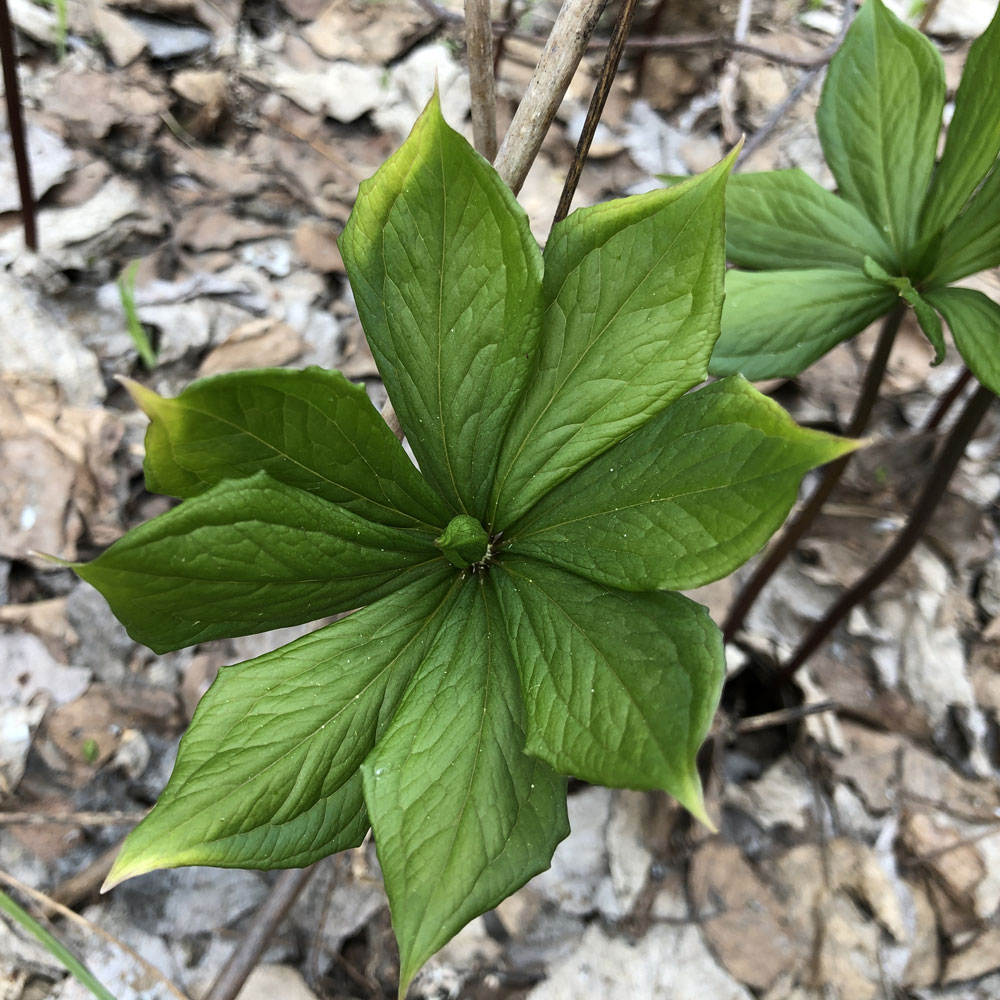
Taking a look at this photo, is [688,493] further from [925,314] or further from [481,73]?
[481,73]

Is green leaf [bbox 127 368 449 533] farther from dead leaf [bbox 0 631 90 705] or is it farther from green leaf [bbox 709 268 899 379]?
dead leaf [bbox 0 631 90 705]

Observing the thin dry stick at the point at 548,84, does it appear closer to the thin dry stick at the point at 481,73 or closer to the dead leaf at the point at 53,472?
the thin dry stick at the point at 481,73

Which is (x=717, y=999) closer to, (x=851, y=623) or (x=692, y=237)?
(x=851, y=623)

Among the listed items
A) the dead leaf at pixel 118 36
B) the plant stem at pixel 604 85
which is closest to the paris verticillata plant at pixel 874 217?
the plant stem at pixel 604 85

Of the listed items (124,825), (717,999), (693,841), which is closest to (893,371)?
(693,841)

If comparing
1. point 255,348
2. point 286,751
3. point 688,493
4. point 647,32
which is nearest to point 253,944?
point 286,751

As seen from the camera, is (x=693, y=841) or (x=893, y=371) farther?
(x=893, y=371)
